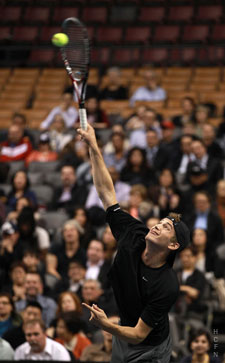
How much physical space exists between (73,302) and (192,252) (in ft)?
5.01

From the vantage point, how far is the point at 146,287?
4.97 metres

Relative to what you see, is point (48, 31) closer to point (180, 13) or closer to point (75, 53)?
point (180, 13)

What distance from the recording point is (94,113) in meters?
12.4

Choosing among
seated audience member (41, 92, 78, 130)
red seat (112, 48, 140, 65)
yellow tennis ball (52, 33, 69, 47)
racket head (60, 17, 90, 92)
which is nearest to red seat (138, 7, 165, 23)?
red seat (112, 48, 140, 65)

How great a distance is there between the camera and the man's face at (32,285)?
888 cm

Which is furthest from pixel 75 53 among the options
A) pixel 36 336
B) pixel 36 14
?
pixel 36 14

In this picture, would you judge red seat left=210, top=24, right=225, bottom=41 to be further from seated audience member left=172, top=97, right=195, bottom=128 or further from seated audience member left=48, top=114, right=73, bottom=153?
seated audience member left=48, top=114, right=73, bottom=153

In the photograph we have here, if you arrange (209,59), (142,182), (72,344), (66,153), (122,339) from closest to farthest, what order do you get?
(122,339) → (72,344) → (142,182) → (66,153) → (209,59)

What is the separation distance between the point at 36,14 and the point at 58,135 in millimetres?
5380

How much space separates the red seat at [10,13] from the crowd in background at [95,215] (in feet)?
14.6

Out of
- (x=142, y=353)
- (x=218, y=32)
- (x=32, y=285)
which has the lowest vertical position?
(x=32, y=285)

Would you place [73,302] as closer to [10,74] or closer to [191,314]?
[191,314]

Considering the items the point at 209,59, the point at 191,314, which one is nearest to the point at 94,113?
the point at 209,59

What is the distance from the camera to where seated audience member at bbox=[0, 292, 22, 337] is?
8.30 meters
